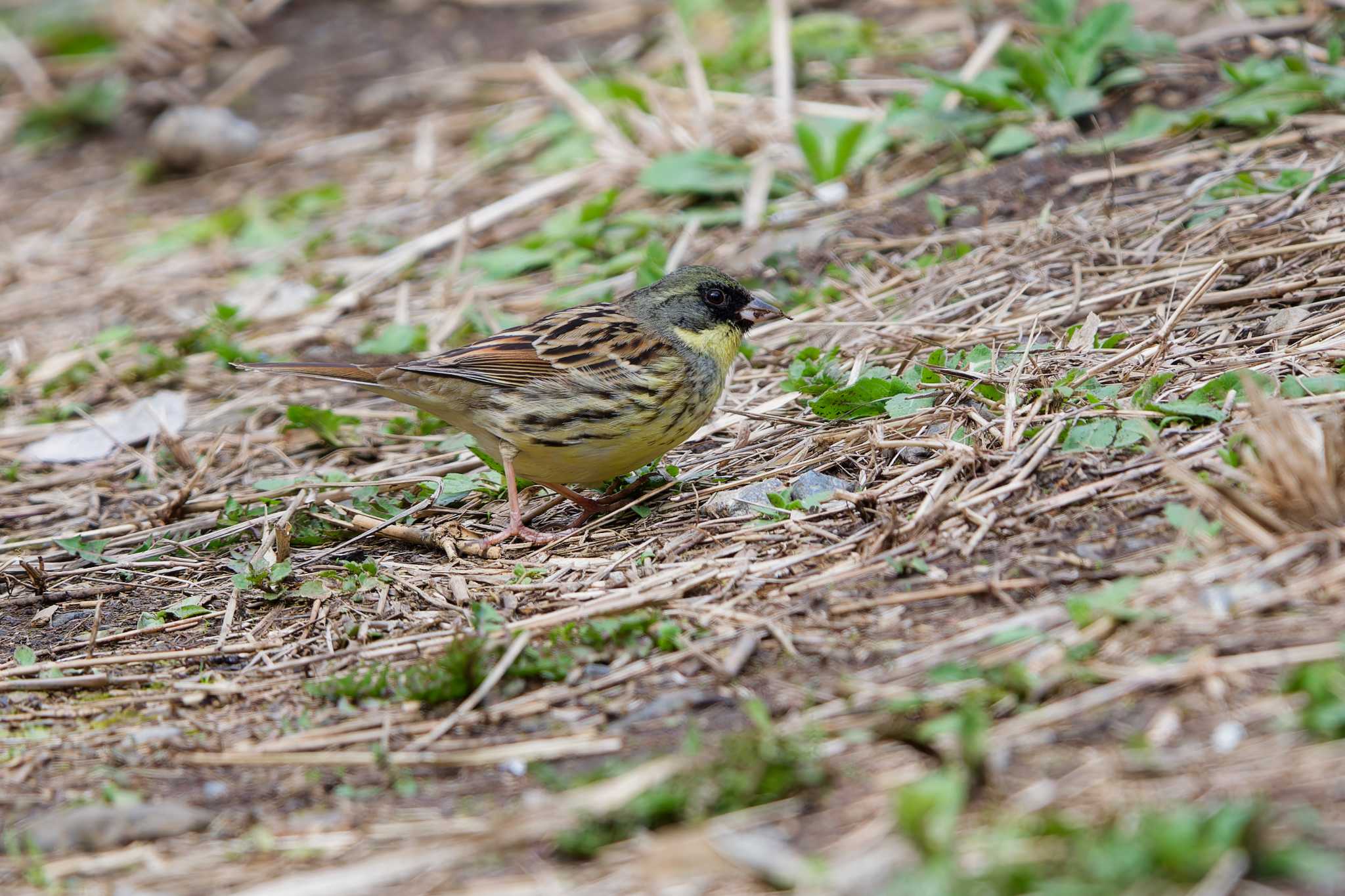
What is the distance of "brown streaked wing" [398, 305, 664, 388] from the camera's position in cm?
516

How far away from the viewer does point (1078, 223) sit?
632 cm

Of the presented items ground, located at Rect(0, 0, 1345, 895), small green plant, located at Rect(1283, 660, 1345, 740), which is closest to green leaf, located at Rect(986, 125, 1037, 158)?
ground, located at Rect(0, 0, 1345, 895)

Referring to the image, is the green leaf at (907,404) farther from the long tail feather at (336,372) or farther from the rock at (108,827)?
the rock at (108,827)

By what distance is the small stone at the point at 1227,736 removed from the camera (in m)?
2.82

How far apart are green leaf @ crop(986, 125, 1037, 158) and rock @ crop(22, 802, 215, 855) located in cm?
567

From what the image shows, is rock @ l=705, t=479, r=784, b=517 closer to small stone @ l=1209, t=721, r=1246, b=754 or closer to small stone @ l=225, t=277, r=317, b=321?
small stone @ l=1209, t=721, r=1246, b=754

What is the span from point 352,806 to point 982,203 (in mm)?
4883

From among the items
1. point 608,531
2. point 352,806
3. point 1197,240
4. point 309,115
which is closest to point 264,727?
point 352,806

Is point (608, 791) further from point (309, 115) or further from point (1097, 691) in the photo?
point (309, 115)

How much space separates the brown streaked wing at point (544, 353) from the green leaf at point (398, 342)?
174 centimetres

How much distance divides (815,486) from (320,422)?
8.78 ft

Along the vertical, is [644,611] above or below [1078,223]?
below

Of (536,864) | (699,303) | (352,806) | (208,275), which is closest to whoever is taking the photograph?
(536,864)

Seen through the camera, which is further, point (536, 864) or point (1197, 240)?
point (1197, 240)
